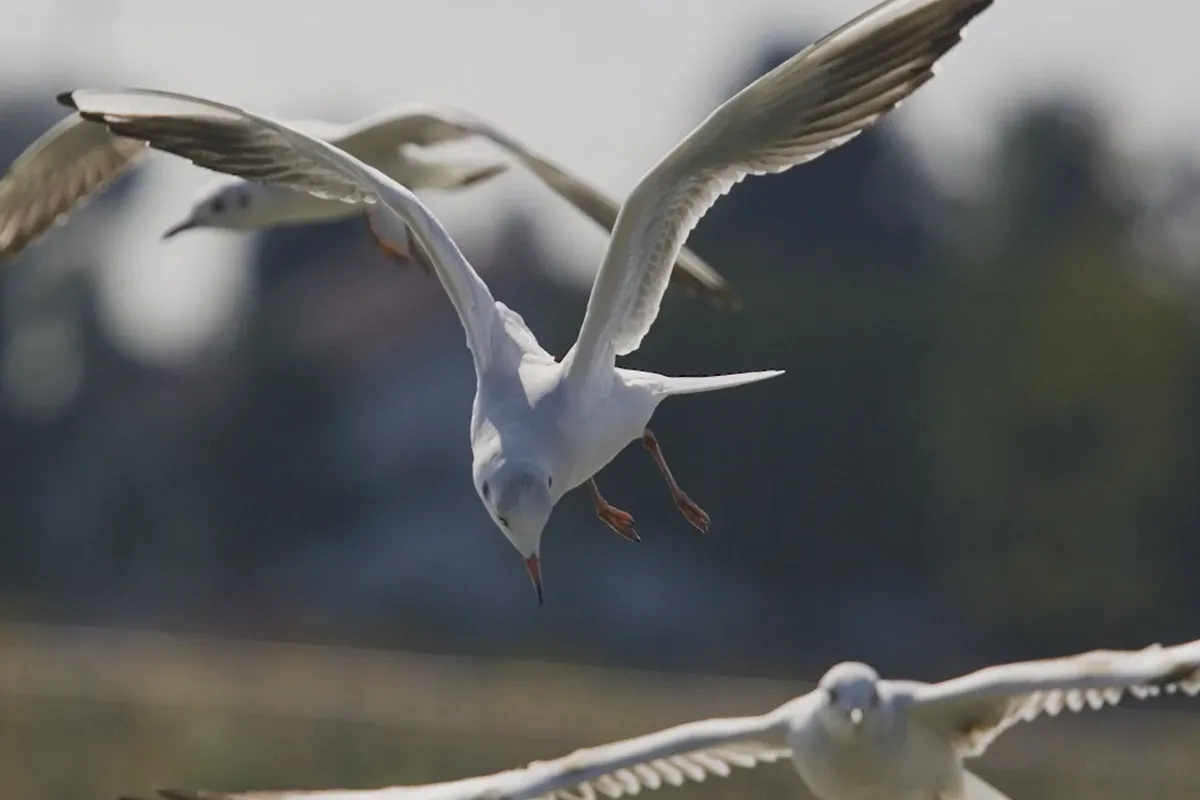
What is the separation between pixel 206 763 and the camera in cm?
1641

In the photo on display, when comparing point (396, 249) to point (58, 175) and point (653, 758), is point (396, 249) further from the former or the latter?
point (653, 758)

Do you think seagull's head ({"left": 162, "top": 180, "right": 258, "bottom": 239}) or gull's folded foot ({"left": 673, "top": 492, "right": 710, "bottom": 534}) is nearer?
gull's folded foot ({"left": 673, "top": 492, "right": 710, "bottom": 534})

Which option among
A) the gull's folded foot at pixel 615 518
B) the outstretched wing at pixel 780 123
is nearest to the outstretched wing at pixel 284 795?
the gull's folded foot at pixel 615 518

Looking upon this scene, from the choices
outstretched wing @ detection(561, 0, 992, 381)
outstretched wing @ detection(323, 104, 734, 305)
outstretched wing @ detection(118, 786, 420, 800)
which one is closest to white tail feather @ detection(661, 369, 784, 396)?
outstretched wing @ detection(561, 0, 992, 381)

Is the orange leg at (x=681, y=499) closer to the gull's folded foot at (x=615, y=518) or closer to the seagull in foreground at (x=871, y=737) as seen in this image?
the gull's folded foot at (x=615, y=518)

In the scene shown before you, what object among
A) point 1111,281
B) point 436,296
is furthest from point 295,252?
point 1111,281

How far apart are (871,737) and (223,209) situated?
3993 millimetres

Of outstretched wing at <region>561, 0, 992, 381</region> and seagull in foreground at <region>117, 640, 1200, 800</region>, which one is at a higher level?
outstretched wing at <region>561, 0, 992, 381</region>

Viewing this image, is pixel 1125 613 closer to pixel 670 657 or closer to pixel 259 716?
pixel 670 657

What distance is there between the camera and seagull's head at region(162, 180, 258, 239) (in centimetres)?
999

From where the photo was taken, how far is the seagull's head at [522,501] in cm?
627

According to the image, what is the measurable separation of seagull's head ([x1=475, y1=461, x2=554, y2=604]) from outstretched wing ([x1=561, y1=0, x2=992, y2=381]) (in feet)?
1.62

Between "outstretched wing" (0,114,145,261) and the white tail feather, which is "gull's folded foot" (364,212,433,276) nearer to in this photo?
"outstretched wing" (0,114,145,261)

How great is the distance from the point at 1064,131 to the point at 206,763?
1161 inches
